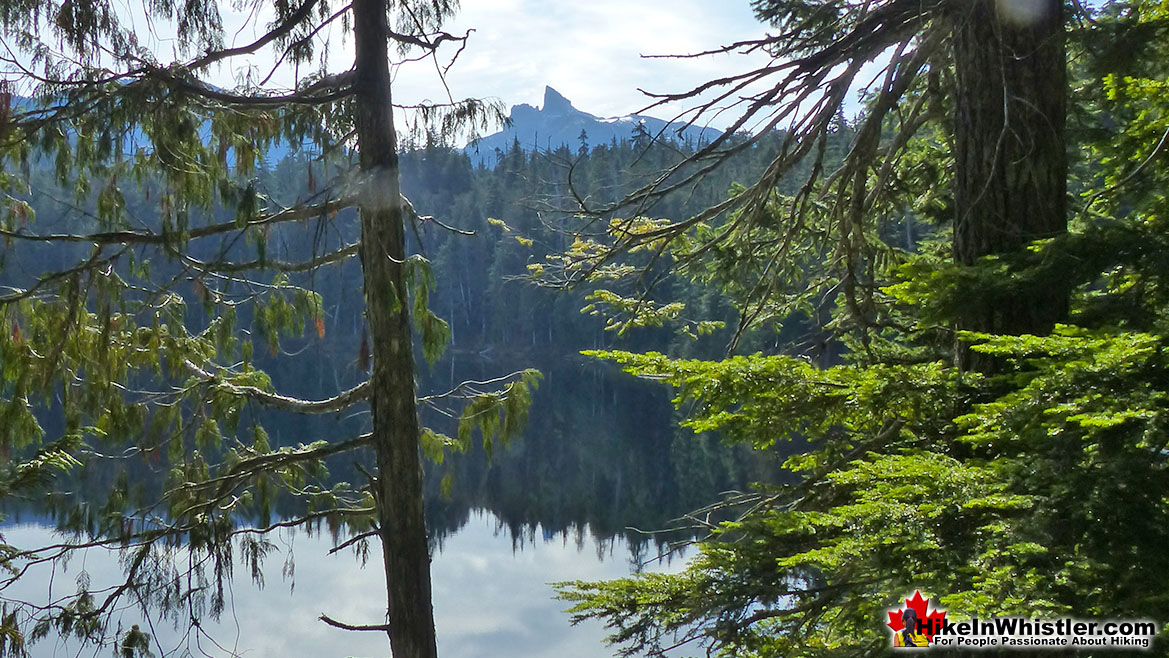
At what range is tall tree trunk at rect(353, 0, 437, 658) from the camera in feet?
13.4

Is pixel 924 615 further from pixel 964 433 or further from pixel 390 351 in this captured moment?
pixel 390 351

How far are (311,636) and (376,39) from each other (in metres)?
11.4

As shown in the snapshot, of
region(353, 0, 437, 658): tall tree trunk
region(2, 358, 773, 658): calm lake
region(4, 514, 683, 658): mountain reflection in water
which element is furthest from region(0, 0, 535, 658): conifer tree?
region(4, 514, 683, 658): mountain reflection in water

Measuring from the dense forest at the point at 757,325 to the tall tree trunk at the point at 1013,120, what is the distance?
0.01 meters

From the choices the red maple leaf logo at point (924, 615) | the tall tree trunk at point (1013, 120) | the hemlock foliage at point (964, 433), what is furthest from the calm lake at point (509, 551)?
the tall tree trunk at point (1013, 120)

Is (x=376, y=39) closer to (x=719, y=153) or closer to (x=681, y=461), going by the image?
(x=719, y=153)

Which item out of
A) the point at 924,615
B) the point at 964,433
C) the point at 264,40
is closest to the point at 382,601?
the point at 264,40

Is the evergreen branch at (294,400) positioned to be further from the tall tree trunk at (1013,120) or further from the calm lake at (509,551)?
the tall tree trunk at (1013,120)

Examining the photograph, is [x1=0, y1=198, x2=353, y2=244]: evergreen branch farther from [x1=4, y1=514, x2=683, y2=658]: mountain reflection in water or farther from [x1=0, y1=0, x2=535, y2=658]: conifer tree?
[x1=4, y1=514, x2=683, y2=658]: mountain reflection in water

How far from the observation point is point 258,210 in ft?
13.2

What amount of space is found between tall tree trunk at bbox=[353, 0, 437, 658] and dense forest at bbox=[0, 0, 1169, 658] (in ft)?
0.05

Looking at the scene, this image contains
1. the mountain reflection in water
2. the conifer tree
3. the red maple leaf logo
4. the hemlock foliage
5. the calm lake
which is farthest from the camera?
the calm lake

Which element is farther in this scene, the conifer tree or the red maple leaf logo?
the conifer tree

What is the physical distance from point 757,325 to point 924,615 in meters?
2.75
